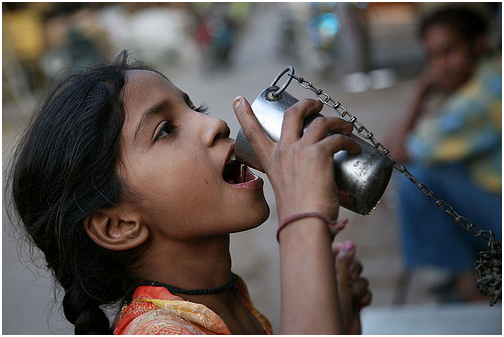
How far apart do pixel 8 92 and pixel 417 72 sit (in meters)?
4.98

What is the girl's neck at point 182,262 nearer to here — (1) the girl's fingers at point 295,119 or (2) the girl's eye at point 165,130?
(2) the girl's eye at point 165,130

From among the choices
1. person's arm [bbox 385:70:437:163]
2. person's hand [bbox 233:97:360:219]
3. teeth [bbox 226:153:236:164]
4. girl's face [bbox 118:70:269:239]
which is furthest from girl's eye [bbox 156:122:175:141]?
person's arm [bbox 385:70:437:163]

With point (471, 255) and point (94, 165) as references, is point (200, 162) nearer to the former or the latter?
point (94, 165)

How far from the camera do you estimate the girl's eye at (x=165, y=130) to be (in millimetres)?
1032

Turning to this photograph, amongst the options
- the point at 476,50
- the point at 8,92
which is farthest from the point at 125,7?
the point at 476,50

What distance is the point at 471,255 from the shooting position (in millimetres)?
2750

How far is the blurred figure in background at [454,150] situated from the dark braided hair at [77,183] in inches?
68.6

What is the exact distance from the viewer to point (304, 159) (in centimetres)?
82

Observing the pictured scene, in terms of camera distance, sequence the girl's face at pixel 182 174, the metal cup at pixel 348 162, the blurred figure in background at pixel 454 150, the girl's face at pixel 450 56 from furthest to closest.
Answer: the girl's face at pixel 450 56
the blurred figure in background at pixel 454 150
the girl's face at pixel 182 174
the metal cup at pixel 348 162

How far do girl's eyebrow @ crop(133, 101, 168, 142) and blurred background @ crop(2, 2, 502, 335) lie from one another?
0.44 m

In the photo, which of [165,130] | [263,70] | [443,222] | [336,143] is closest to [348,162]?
[336,143]

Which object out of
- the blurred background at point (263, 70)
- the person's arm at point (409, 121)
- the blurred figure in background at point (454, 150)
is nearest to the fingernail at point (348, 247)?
the blurred background at point (263, 70)

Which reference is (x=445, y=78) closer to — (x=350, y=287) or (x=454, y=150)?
(x=454, y=150)

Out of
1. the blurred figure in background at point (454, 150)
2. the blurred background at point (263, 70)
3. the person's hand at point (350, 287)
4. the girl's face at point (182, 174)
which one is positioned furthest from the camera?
the blurred background at point (263, 70)
